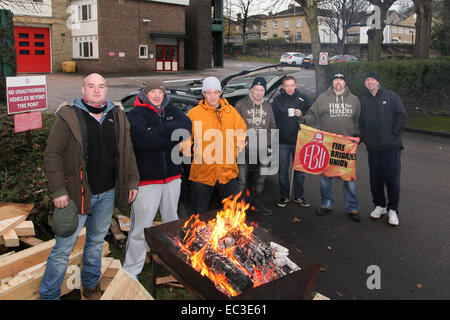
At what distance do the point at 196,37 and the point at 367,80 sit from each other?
3475 centimetres

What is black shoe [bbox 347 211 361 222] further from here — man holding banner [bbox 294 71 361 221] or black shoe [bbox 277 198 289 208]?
black shoe [bbox 277 198 289 208]

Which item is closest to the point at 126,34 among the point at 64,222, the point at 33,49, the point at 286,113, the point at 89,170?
the point at 33,49

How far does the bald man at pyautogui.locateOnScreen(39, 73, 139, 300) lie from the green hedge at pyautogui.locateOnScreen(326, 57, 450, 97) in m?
14.3

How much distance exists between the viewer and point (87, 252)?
3.93 m

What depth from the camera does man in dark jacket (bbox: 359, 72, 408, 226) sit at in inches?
229

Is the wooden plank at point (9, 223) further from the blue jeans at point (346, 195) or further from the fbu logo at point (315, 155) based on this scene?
the blue jeans at point (346, 195)

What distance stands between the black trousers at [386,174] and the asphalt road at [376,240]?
0.37 m

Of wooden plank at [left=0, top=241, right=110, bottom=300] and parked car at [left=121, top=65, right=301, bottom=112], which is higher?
parked car at [left=121, top=65, right=301, bottom=112]

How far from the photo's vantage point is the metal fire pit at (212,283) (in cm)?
294

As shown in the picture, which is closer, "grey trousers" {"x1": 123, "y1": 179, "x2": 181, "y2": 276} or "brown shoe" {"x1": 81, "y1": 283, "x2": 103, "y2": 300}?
"brown shoe" {"x1": 81, "y1": 283, "x2": 103, "y2": 300}

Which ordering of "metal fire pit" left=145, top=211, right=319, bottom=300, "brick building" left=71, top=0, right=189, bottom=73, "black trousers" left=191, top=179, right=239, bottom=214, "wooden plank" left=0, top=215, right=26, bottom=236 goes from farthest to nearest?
1. "brick building" left=71, top=0, right=189, bottom=73
2. "black trousers" left=191, top=179, right=239, bottom=214
3. "wooden plank" left=0, top=215, right=26, bottom=236
4. "metal fire pit" left=145, top=211, right=319, bottom=300

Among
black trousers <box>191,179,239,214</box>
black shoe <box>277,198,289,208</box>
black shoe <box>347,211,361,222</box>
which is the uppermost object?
black trousers <box>191,179,239,214</box>

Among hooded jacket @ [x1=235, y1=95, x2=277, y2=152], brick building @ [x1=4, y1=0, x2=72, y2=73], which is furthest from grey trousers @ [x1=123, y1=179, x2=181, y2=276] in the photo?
brick building @ [x1=4, y1=0, x2=72, y2=73]
